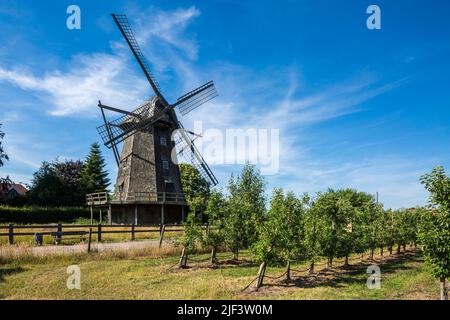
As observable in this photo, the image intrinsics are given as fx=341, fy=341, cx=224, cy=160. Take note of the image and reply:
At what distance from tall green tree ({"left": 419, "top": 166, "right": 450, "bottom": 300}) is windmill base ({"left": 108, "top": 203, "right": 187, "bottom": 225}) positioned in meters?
27.6

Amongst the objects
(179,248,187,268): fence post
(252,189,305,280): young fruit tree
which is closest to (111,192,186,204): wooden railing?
(179,248,187,268): fence post

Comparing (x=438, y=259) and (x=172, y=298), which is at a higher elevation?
(x=438, y=259)

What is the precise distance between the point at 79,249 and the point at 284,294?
1259 centimetres

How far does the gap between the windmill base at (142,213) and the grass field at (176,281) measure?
17.1m

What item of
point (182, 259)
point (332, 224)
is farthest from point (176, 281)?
point (332, 224)

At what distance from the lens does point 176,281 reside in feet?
42.1

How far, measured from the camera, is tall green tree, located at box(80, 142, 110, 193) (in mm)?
52719

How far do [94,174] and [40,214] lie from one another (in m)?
13.5

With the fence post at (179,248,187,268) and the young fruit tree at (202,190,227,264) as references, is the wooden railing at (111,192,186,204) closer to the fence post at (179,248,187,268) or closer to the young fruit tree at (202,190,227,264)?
the young fruit tree at (202,190,227,264)

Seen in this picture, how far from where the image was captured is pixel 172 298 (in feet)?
33.1

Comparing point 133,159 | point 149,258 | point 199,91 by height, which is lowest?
point 149,258
